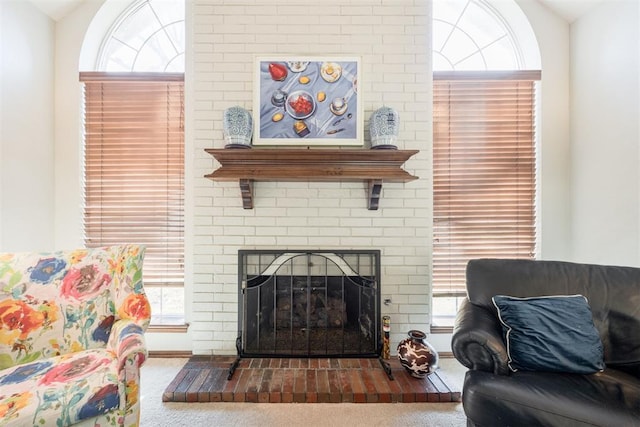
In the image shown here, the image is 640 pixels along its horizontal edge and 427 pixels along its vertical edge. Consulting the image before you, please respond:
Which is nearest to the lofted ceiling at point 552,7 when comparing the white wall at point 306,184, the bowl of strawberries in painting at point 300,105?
the white wall at point 306,184

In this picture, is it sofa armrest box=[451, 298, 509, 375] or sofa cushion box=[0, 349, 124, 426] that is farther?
sofa armrest box=[451, 298, 509, 375]

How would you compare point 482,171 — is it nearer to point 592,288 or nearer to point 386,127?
point 386,127

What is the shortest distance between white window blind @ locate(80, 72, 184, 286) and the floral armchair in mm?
829

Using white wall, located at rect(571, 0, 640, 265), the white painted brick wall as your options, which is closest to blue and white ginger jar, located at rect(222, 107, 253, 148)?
the white painted brick wall

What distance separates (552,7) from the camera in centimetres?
238

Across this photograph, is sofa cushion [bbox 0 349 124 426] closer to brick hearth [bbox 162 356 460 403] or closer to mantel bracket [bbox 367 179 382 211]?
brick hearth [bbox 162 356 460 403]

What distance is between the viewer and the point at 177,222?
2436mm

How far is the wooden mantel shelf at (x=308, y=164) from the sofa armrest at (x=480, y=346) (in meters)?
1.01

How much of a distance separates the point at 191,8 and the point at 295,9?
2.83ft

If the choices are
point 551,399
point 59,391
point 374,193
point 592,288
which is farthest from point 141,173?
point 592,288

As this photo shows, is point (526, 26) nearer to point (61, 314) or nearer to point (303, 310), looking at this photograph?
point (303, 310)

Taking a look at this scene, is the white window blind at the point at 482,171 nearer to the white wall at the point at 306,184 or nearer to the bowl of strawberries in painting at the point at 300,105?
the white wall at the point at 306,184

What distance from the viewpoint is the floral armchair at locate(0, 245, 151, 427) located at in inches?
44.1

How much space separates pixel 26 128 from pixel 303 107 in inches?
81.5
